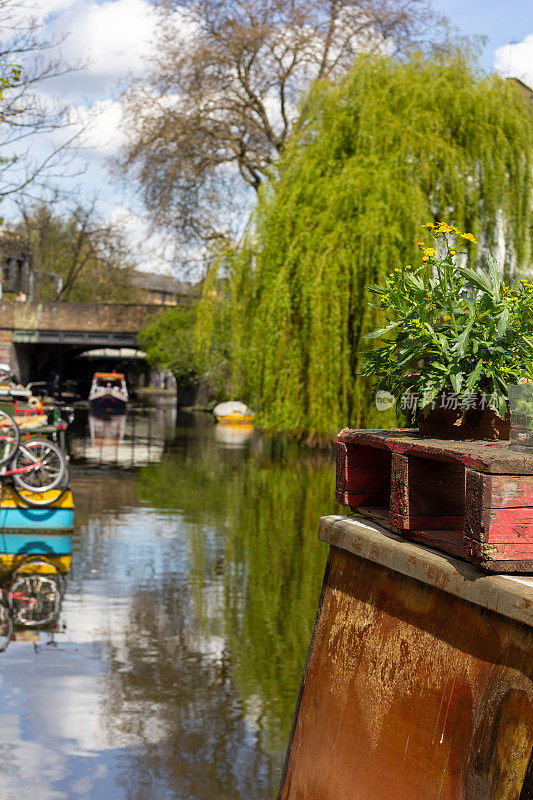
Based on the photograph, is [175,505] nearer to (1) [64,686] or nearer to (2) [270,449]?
(1) [64,686]

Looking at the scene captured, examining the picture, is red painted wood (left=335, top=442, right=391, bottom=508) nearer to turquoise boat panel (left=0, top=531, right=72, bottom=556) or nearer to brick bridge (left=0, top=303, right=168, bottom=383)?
turquoise boat panel (left=0, top=531, right=72, bottom=556)

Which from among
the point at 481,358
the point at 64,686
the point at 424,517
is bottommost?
the point at 64,686

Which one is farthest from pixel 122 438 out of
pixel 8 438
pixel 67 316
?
pixel 67 316

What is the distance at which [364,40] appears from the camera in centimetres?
2859

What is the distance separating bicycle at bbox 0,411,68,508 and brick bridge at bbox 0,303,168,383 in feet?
116

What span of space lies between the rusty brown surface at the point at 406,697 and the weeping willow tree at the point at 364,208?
15683mm

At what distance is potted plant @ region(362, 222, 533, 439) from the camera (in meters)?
2.39

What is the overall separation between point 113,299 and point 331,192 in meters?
42.1

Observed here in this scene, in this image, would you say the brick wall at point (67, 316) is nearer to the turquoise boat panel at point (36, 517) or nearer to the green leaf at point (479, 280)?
the turquoise boat panel at point (36, 517)

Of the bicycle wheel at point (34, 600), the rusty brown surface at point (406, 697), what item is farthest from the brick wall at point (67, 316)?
the rusty brown surface at point (406, 697)

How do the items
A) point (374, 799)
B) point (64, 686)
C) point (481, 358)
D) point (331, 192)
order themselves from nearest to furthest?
1. point (374, 799)
2. point (481, 358)
3. point (64, 686)
4. point (331, 192)

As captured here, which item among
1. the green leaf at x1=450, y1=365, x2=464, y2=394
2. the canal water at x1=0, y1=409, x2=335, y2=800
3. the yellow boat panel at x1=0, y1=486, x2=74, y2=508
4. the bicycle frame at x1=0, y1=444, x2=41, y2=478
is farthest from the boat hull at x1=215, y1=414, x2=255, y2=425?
the green leaf at x1=450, y1=365, x2=464, y2=394

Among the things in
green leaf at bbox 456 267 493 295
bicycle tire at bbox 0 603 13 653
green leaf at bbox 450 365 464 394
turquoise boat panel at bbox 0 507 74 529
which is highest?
green leaf at bbox 456 267 493 295

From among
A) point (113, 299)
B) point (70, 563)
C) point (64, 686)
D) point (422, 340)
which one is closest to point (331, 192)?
point (70, 563)
